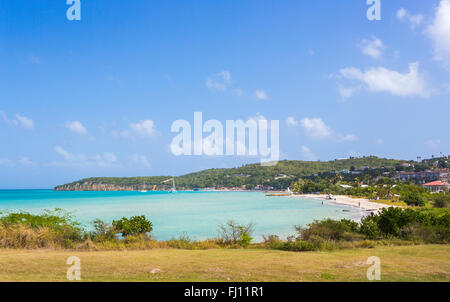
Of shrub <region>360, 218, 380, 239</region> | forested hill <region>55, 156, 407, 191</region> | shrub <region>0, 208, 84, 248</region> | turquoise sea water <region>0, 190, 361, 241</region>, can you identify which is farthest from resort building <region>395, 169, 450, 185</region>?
shrub <region>0, 208, 84, 248</region>

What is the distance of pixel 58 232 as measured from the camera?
1260cm

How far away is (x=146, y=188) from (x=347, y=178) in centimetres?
11096

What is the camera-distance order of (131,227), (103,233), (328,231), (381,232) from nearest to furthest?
(328,231)
(381,232)
(103,233)
(131,227)

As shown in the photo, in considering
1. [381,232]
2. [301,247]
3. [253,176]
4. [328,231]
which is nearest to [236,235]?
[301,247]

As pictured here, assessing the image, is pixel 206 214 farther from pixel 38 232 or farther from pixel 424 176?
pixel 424 176

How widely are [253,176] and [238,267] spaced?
508 ft

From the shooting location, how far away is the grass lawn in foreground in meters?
6.35

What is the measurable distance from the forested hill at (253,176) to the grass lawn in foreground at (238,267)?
4830 inches

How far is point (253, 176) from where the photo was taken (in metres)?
161

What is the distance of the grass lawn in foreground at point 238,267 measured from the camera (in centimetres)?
635

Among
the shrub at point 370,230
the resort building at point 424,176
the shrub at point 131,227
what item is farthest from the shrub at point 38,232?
the resort building at point 424,176

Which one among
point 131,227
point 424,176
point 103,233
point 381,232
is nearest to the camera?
point 381,232

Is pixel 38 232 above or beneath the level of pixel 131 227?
above

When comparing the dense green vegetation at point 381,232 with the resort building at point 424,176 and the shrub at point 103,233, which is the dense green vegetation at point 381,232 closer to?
the shrub at point 103,233
